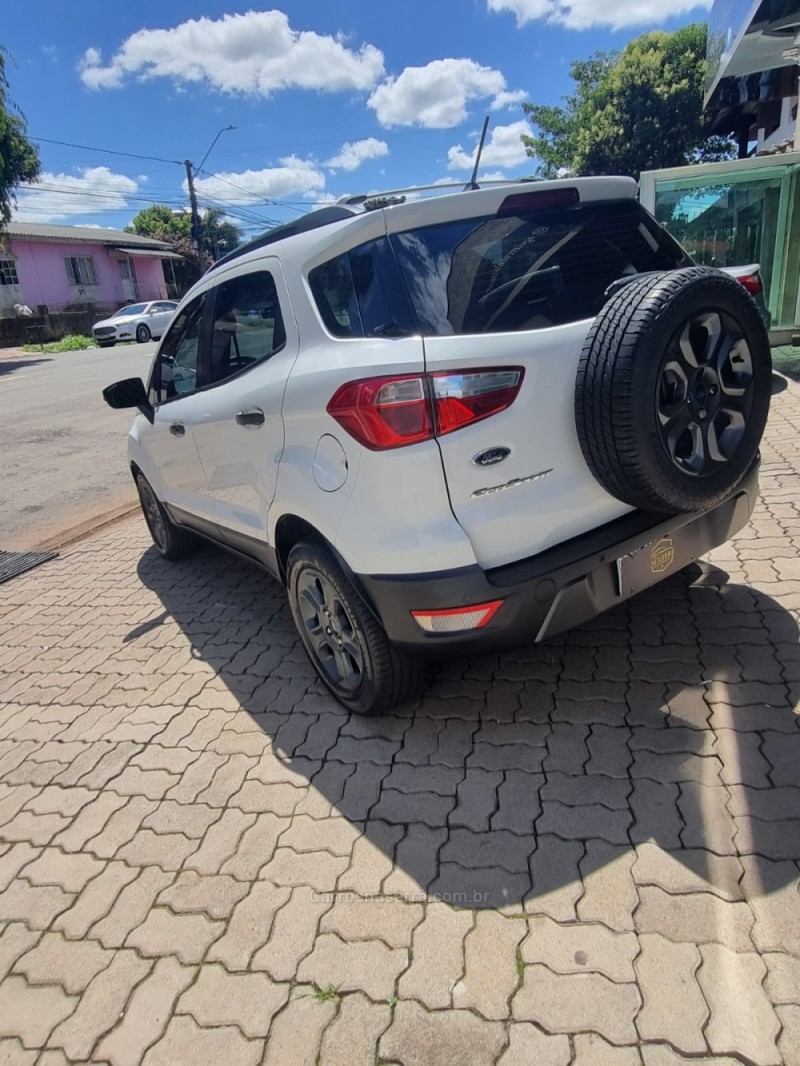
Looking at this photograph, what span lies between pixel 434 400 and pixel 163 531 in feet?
11.2

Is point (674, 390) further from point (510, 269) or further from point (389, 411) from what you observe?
point (389, 411)

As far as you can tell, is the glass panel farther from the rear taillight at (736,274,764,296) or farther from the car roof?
the car roof

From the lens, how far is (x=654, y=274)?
7.47ft

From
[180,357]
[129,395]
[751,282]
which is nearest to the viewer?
[180,357]

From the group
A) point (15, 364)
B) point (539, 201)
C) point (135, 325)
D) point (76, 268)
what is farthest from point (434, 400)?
point (76, 268)

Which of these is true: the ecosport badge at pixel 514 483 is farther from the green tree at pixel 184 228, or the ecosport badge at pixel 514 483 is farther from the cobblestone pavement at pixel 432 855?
the green tree at pixel 184 228

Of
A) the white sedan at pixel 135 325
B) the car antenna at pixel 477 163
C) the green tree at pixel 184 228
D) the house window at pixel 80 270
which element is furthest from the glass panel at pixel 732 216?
the green tree at pixel 184 228

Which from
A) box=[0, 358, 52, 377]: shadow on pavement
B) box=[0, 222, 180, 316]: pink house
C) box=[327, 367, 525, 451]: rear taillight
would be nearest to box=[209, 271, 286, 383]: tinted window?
box=[327, 367, 525, 451]: rear taillight

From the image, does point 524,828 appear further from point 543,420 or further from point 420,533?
point 543,420

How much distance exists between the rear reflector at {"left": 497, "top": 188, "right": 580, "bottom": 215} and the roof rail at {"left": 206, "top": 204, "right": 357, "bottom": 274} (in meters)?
0.55

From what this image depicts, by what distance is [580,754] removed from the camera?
8.29ft

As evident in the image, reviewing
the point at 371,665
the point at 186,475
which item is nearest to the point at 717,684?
the point at 371,665

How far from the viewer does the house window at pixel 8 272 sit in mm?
33469

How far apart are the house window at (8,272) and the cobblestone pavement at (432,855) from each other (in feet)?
120
